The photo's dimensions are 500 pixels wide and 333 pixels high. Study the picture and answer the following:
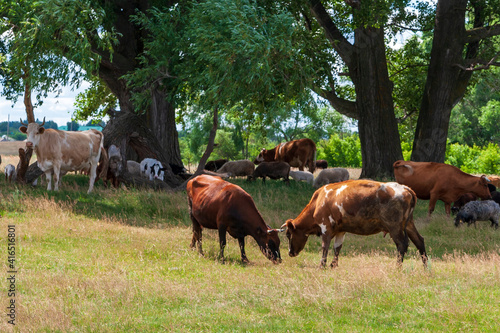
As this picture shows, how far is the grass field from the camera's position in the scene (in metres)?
6.57

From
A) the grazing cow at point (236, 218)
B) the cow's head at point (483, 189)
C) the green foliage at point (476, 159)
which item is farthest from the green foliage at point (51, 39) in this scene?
the green foliage at point (476, 159)

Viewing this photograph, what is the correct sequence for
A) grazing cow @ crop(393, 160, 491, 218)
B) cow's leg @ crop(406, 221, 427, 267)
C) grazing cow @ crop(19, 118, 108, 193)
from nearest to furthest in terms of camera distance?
cow's leg @ crop(406, 221, 427, 267), grazing cow @ crop(393, 160, 491, 218), grazing cow @ crop(19, 118, 108, 193)

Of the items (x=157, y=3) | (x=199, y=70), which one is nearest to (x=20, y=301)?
(x=199, y=70)

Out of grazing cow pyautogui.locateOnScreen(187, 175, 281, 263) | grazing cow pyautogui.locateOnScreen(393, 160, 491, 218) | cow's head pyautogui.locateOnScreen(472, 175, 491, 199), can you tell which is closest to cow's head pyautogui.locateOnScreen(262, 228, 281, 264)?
grazing cow pyautogui.locateOnScreen(187, 175, 281, 263)

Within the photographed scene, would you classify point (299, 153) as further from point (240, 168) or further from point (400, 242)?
point (400, 242)

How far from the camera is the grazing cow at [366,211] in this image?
9484mm

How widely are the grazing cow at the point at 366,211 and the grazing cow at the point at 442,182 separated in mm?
7151

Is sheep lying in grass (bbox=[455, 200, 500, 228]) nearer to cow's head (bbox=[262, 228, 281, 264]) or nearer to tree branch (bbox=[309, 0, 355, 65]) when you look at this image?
cow's head (bbox=[262, 228, 281, 264])

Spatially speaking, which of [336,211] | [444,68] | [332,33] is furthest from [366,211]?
[444,68]

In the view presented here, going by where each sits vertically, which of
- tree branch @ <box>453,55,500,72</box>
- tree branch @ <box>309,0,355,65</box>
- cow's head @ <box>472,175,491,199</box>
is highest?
tree branch @ <box>309,0,355,65</box>

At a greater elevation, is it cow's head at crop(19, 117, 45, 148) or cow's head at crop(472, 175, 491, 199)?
cow's head at crop(19, 117, 45, 148)

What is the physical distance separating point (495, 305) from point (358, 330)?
201 centimetres

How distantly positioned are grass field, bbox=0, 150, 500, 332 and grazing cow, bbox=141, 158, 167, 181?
6857 mm

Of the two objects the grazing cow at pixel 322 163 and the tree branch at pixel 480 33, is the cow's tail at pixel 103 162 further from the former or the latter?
the grazing cow at pixel 322 163
